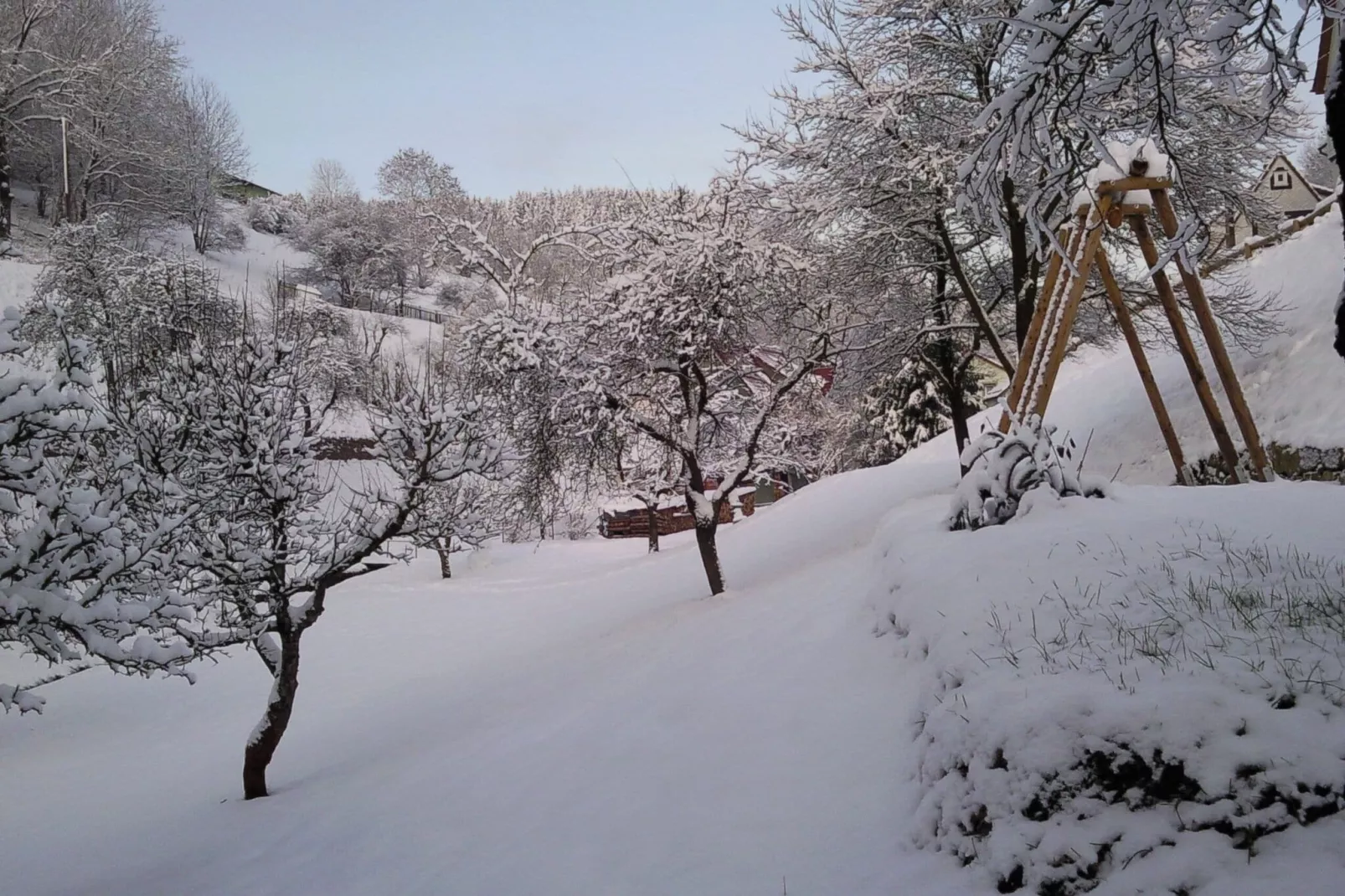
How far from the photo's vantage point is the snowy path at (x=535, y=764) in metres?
3.51

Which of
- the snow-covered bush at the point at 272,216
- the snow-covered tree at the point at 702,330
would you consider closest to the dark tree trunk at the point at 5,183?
the snow-covered bush at the point at 272,216

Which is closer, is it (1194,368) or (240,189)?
(1194,368)

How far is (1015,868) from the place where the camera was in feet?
8.29

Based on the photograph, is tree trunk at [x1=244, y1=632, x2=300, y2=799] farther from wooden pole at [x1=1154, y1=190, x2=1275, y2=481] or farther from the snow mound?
wooden pole at [x1=1154, y1=190, x2=1275, y2=481]

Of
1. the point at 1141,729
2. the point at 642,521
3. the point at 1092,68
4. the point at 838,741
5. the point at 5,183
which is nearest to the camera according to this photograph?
the point at 1141,729

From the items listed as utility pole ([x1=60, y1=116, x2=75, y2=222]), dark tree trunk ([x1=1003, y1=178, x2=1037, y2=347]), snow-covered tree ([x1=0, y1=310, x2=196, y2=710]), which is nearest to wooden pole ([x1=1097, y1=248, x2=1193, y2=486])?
dark tree trunk ([x1=1003, y1=178, x2=1037, y2=347])

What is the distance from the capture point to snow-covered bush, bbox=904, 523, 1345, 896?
7.38 ft

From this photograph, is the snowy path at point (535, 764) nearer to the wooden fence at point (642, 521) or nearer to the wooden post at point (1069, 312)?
the wooden post at point (1069, 312)

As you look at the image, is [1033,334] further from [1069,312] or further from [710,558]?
[710,558]

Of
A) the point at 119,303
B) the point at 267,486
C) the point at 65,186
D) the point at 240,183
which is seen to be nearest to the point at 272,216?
the point at 240,183

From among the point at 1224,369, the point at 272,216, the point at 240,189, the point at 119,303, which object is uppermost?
the point at 240,189

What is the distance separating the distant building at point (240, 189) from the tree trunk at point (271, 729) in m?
43.8

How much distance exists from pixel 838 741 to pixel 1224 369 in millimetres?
5597

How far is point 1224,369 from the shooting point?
6.68m
